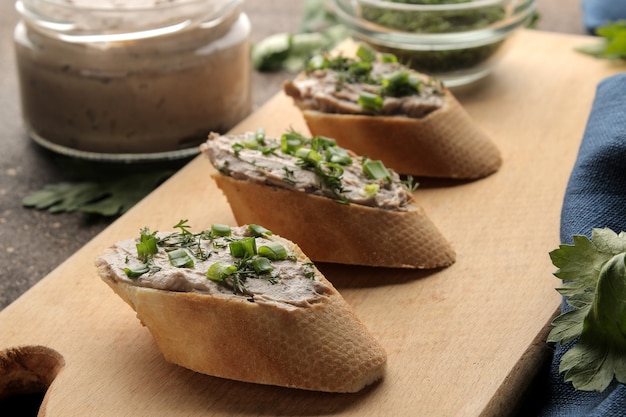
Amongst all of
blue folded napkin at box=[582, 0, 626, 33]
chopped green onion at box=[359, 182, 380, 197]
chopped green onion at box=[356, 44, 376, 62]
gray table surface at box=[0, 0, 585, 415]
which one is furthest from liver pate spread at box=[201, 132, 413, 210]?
blue folded napkin at box=[582, 0, 626, 33]

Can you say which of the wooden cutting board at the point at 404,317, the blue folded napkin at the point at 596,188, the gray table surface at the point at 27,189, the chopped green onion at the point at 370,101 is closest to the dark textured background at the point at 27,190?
the gray table surface at the point at 27,189

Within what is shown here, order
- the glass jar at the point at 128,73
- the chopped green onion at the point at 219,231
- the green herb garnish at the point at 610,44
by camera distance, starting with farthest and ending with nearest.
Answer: the green herb garnish at the point at 610,44 < the glass jar at the point at 128,73 < the chopped green onion at the point at 219,231

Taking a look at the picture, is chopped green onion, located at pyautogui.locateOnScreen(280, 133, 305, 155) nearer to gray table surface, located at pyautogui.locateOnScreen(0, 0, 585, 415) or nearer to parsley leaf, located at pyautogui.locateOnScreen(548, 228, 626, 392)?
gray table surface, located at pyautogui.locateOnScreen(0, 0, 585, 415)

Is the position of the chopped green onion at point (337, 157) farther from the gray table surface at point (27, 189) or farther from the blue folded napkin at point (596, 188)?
the gray table surface at point (27, 189)

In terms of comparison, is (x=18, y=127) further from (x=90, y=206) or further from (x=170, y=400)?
(x=170, y=400)

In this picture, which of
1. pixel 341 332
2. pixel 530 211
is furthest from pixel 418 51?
pixel 341 332

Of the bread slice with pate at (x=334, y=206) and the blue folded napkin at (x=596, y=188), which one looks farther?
the bread slice with pate at (x=334, y=206)
